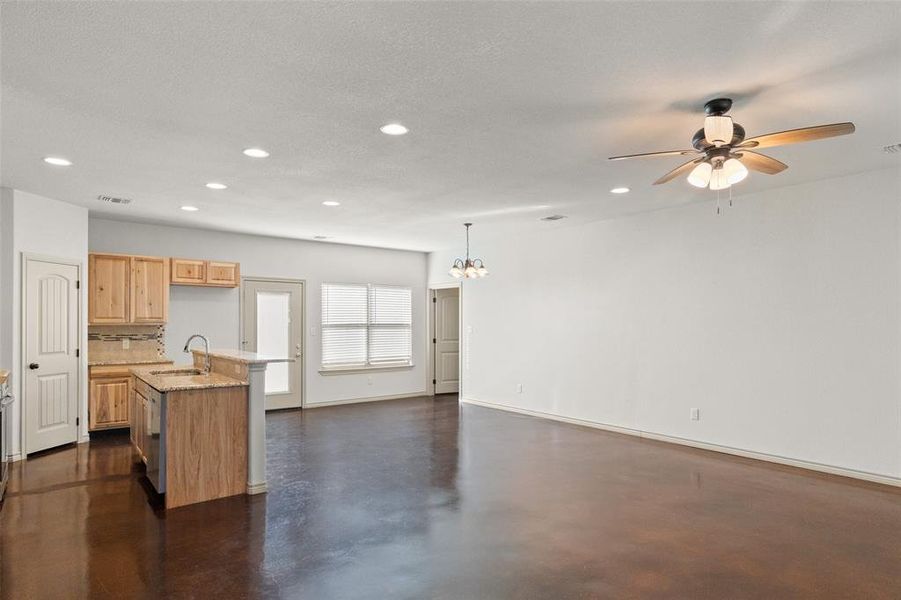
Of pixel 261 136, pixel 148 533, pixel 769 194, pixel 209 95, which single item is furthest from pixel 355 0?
pixel 769 194

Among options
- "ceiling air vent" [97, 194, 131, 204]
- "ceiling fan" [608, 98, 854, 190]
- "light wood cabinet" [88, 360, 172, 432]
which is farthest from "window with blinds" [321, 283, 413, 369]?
"ceiling fan" [608, 98, 854, 190]

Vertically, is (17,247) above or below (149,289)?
above

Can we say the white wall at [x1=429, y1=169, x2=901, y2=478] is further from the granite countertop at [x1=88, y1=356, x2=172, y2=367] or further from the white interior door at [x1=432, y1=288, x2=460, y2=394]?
the granite countertop at [x1=88, y1=356, x2=172, y2=367]

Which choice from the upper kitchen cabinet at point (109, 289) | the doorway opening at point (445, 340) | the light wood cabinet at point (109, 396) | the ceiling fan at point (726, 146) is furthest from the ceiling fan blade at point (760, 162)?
the doorway opening at point (445, 340)

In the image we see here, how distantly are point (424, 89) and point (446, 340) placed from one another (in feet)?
24.8

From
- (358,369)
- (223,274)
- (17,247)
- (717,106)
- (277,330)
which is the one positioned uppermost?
(717,106)

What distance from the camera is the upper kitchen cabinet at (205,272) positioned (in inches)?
287

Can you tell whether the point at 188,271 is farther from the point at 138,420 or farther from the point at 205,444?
the point at 205,444

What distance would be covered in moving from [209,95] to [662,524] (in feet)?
13.1

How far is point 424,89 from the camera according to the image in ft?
9.91

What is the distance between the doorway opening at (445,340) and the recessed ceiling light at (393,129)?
648cm

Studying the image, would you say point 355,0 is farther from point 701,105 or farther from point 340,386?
point 340,386

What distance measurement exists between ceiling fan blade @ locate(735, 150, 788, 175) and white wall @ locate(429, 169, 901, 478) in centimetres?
226

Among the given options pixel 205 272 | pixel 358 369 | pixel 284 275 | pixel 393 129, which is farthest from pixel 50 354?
pixel 393 129
